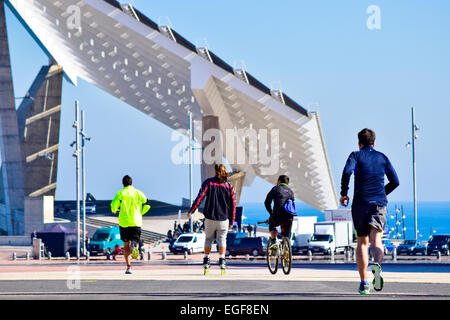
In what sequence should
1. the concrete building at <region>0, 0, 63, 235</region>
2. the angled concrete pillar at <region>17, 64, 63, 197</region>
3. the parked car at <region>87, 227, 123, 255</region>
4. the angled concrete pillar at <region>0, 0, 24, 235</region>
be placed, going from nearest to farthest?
the parked car at <region>87, 227, 123, 255</region>
the angled concrete pillar at <region>0, 0, 24, 235</region>
the concrete building at <region>0, 0, 63, 235</region>
the angled concrete pillar at <region>17, 64, 63, 197</region>

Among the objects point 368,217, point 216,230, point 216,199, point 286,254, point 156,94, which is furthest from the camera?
point 156,94

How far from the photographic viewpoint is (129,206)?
532 inches

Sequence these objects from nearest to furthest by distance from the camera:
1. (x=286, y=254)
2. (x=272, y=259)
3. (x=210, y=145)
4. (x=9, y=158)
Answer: (x=286, y=254)
(x=272, y=259)
(x=210, y=145)
(x=9, y=158)

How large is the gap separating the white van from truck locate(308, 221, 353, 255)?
18.5ft

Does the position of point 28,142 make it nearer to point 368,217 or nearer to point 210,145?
point 210,145

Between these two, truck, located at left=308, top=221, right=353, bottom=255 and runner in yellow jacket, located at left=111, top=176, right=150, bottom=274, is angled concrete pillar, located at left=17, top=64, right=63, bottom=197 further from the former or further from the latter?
runner in yellow jacket, located at left=111, top=176, right=150, bottom=274

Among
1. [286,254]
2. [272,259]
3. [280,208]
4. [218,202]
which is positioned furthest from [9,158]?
[218,202]

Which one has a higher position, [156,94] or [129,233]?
[156,94]

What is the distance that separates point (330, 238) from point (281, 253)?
27.6 meters

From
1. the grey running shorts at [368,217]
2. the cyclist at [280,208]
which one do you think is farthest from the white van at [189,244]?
the grey running shorts at [368,217]

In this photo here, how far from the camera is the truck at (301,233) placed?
40812mm

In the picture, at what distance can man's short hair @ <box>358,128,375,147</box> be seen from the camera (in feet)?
30.2

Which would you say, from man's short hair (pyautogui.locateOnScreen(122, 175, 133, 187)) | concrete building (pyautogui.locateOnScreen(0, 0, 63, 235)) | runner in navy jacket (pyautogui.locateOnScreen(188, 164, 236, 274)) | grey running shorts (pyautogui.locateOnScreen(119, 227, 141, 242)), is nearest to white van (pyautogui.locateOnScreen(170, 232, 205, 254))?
concrete building (pyautogui.locateOnScreen(0, 0, 63, 235))

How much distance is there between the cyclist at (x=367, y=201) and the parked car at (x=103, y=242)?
104 feet
